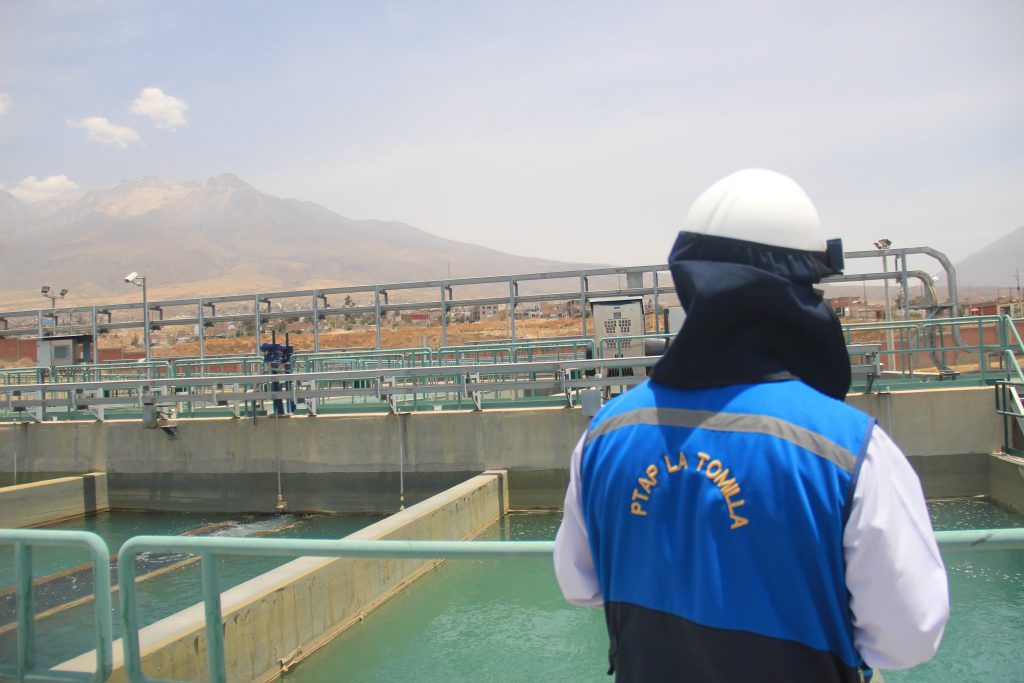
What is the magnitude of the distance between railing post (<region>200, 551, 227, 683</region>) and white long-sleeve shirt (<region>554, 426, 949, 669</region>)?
105 inches

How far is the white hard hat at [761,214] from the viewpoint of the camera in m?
1.68

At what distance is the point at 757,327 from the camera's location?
1590mm

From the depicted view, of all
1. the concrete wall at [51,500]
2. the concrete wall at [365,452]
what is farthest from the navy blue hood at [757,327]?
the concrete wall at [51,500]

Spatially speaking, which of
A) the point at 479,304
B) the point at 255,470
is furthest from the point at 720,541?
the point at 479,304

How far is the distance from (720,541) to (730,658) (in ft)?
0.72

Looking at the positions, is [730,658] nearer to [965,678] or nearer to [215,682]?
[215,682]

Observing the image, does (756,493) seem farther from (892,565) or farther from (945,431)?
(945,431)

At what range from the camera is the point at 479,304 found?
23.1 metres

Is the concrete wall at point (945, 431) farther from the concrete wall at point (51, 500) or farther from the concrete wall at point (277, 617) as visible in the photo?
the concrete wall at point (51, 500)

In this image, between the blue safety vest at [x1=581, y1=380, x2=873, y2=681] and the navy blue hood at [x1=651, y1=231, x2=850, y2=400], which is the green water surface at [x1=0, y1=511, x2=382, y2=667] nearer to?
the blue safety vest at [x1=581, y1=380, x2=873, y2=681]

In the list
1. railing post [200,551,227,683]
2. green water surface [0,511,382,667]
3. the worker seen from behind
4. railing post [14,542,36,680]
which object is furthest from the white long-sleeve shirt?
railing post [14,542,36,680]

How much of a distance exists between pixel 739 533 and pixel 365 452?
44.5 ft

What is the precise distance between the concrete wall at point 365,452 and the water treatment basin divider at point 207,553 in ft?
33.7

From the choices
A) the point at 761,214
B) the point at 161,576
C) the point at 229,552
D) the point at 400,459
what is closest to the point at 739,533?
the point at 761,214
